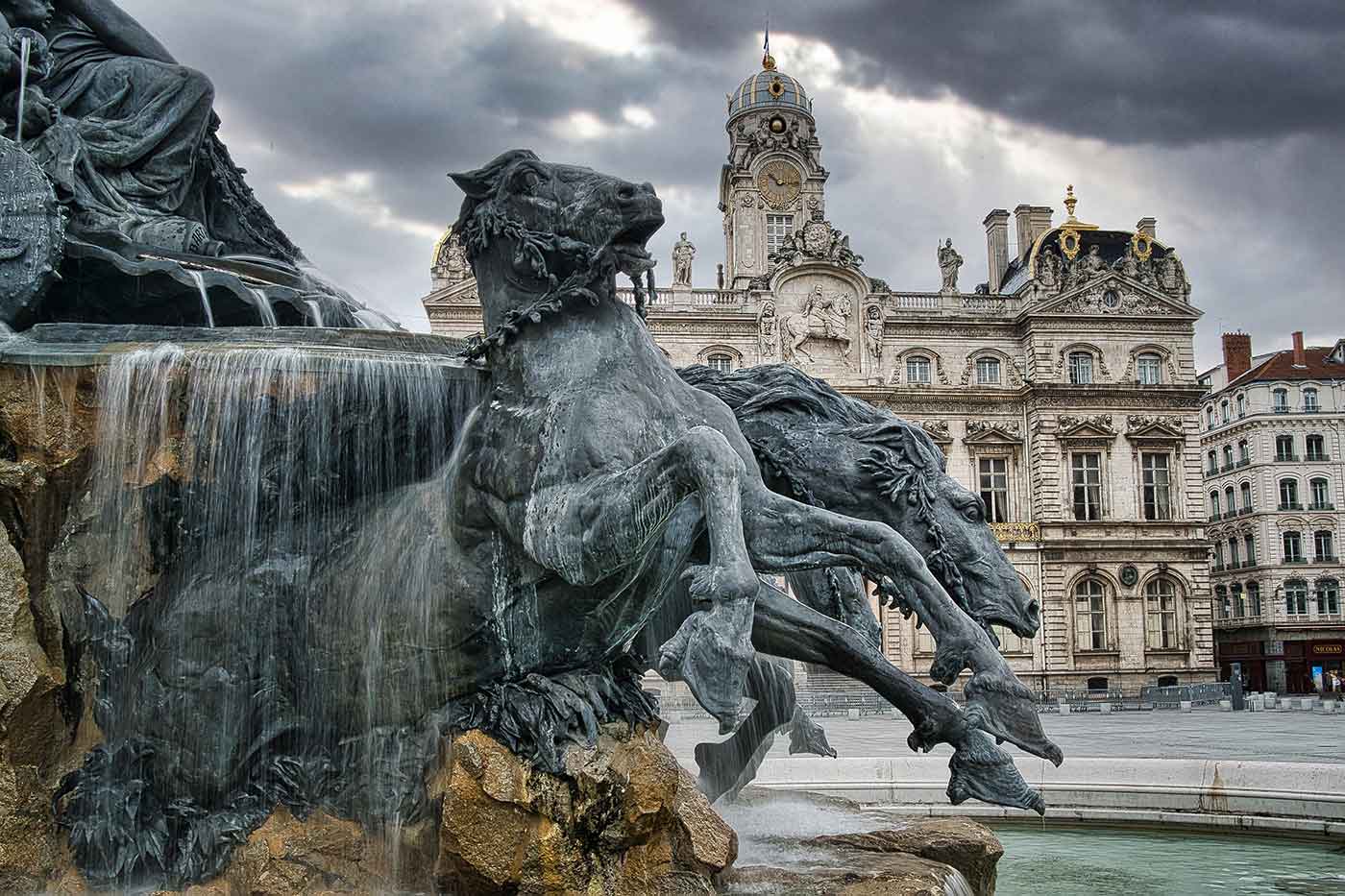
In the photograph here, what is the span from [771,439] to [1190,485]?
41212 mm

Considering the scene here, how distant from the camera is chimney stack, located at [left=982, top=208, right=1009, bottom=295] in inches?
1988

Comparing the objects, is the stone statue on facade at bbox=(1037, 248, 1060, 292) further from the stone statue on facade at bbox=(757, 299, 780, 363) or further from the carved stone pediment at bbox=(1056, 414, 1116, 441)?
the stone statue on facade at bbox=(757, 299, 780, 363)

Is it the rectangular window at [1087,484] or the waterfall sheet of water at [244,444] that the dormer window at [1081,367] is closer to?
the rectangular window at [1087,484]

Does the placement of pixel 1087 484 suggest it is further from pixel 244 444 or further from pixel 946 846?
pixel 244 444

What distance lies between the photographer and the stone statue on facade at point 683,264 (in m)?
41.8

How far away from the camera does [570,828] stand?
395 cm

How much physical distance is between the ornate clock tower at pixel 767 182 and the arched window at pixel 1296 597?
2807 centimetres

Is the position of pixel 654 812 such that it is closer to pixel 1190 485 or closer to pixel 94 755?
pixel 94 755

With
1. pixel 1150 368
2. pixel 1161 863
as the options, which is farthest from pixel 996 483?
pixel 1161 863

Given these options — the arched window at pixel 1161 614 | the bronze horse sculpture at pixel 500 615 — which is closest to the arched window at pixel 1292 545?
the arched window at pixel 1161 614

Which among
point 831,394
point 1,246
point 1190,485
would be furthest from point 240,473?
point 1190,485

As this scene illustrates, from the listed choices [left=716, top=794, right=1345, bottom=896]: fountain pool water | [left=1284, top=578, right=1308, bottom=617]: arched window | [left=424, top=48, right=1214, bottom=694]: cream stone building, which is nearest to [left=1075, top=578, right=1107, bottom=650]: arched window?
[left=424, top=48, right=1214, bottom=694]: cream stone building

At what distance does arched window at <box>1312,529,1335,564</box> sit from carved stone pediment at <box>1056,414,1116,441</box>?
61.5 ft

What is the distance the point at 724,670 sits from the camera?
3311 millimetres
